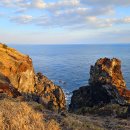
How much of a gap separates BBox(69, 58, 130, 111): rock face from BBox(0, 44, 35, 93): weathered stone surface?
8.60 meters

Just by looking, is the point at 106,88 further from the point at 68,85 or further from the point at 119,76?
the point at 68,85

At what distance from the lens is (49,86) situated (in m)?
67.3

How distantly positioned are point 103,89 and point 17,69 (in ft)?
49.0

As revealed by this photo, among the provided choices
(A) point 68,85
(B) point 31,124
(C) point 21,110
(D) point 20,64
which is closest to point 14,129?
(B) point 31,124

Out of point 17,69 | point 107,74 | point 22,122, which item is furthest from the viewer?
point 107,74

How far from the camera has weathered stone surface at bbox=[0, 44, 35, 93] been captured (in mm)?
48875

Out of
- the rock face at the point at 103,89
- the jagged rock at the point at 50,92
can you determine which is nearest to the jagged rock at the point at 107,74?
the rock face at the point at 103,89

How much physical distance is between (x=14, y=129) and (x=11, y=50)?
152ft

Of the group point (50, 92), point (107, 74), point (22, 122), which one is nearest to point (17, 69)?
point (50, 92)

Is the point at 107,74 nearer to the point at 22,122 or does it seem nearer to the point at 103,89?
the point at 103,89

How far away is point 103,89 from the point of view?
156 ft

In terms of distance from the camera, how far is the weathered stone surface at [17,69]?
48875mm

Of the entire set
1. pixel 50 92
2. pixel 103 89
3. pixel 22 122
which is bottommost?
pixel 50 92

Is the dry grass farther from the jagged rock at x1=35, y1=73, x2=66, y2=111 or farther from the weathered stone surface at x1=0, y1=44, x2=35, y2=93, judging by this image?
the jagged rock at x1=35, y1=73, x2=66, y2=111
